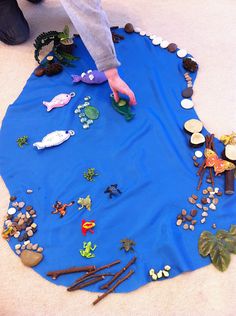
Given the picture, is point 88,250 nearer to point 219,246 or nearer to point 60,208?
point 60,208

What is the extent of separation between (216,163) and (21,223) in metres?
0.71

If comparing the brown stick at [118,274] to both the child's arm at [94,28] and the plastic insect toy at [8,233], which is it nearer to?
the plastic insect toy at [8,233]

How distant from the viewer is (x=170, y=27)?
68.8 inches

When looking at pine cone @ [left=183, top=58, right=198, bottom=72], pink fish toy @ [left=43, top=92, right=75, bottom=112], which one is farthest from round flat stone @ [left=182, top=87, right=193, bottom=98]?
pink fish toy @ [left=43, top=92, right=75, bottom=112]

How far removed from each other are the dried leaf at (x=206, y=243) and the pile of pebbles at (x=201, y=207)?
0.14 feet

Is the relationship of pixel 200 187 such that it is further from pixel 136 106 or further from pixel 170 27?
pixel 170 27

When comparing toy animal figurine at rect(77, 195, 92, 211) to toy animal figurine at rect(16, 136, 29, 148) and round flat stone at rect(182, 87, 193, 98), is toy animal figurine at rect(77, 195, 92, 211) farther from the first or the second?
round flat stone at rect(182, 87, 193, 98)

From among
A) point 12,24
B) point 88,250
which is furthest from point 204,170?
point 12,24

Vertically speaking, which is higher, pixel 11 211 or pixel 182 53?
pixel 182 53

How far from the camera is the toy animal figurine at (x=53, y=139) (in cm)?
127

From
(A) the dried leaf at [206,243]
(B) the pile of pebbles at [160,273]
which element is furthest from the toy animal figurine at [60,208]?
(A) the dried leaf at [206,243]

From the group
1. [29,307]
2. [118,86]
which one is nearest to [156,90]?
[118,86]

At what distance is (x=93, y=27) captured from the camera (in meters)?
1.11

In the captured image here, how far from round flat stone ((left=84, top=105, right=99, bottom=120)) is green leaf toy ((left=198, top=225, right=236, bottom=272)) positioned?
63 centimetres
